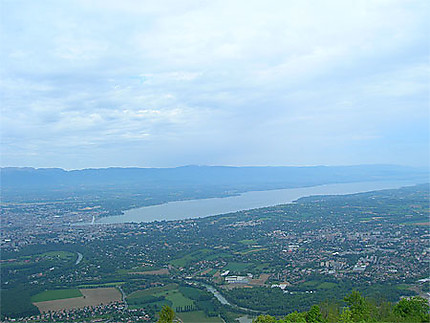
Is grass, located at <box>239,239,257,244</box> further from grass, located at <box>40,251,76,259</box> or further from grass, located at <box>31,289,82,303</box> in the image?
grass, located at <box>31,289,82,303</box>

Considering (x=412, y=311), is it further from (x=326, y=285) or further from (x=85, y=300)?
(x=85, y=300)

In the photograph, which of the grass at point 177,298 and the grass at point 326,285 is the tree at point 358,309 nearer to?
the grass at point 326,285

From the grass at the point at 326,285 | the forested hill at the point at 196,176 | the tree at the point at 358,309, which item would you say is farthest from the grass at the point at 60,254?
the forested hill at the point at 196,176

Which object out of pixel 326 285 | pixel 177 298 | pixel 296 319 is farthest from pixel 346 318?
pixel 177 298

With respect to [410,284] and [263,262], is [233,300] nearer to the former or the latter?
[263,262]

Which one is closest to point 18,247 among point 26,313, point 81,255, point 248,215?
point 81,255
